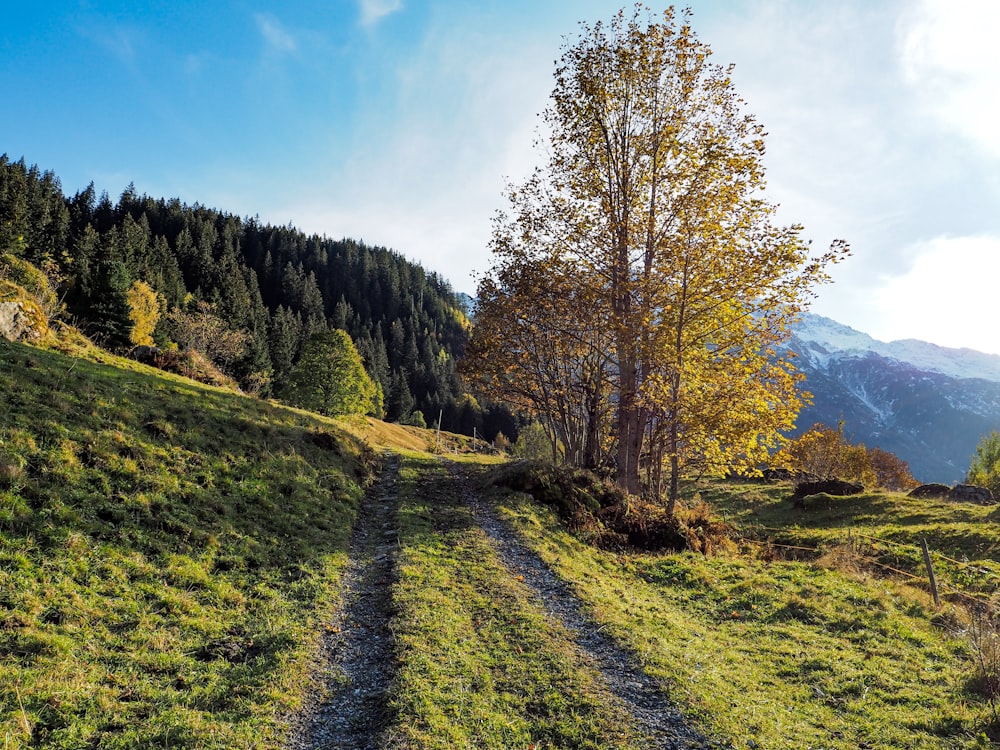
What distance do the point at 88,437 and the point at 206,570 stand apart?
578cm

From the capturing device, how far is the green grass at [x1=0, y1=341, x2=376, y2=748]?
21.5ft

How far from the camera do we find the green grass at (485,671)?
7.09m

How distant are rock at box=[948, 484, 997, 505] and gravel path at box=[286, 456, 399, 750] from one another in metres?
36.1

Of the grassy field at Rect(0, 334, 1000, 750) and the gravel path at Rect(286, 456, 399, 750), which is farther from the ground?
the grassy field at Rect(0, 334, 1000, 750)

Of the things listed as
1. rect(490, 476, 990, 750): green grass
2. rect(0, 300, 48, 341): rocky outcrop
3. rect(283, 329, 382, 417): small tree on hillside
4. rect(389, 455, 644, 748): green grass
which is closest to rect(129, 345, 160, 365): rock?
rect(0, 300, 48, 341): rocky outcrop

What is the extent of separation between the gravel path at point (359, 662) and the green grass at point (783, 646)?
4744mm

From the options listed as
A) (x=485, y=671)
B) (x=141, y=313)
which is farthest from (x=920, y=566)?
(x=141, y=313)

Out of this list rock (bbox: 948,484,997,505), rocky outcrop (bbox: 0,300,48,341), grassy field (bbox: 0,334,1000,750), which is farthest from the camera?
rock (bbox: 948,484,997,505)

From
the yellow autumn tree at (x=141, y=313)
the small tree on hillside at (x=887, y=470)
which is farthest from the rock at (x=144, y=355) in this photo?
the small tree on hillside at (x=887, y=470)

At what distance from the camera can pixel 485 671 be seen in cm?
871

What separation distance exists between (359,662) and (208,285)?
137305 millimetres

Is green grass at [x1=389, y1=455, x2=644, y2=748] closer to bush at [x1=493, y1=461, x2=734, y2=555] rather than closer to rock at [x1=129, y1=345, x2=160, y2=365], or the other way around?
bush at [x1=493, y1=461, x2=734, y2=555]

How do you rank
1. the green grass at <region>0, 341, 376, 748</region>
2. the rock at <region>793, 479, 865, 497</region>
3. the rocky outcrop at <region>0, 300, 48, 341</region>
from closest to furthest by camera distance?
the green grass at <region>0, 341, 376, 748</region> → the rocky outcrop at <region>0, 300, 48, 341</region> → the rock at <region>793, 479, 865, 497</region>

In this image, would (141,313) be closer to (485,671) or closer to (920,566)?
(485,671)
